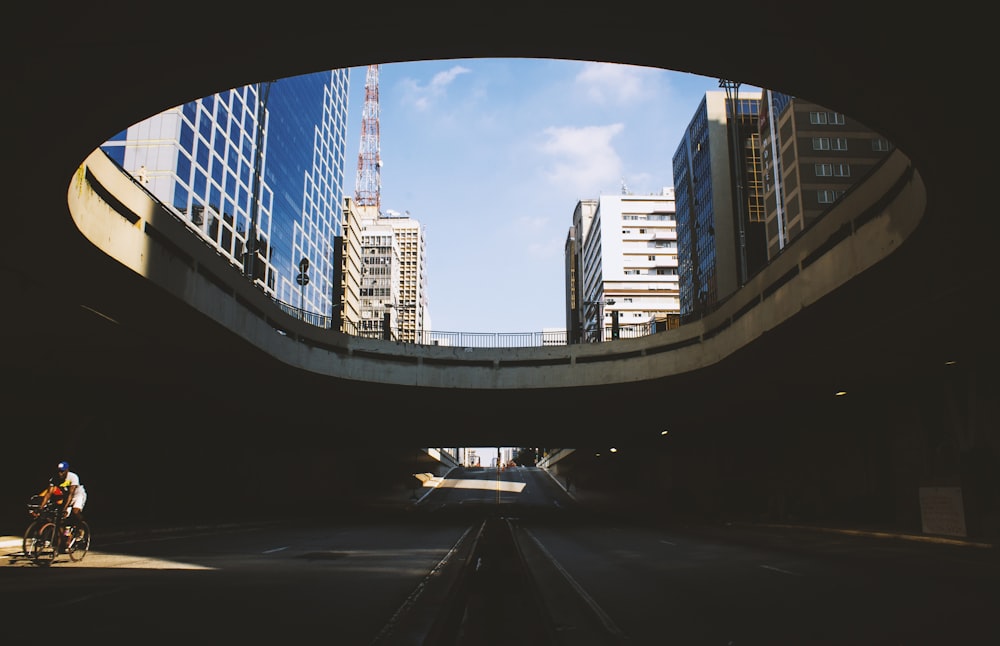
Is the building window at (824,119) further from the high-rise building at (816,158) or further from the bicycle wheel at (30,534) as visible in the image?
the bicycle wheel at (30,534)

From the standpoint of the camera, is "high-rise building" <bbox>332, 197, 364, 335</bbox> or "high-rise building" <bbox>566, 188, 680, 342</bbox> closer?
"high-rise building" <bbox>332, 197, 364, 335</bbox>

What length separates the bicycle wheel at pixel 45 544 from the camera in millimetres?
14078

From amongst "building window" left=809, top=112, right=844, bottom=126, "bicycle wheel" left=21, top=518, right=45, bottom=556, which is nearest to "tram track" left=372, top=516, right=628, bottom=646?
"bicycle wheel" left=21, top=518, right=45, bottom=556

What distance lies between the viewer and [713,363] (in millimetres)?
25594

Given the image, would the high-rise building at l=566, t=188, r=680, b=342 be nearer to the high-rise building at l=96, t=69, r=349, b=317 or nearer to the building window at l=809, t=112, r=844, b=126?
the high-rise building at l=96, t=69, r=349, b=317

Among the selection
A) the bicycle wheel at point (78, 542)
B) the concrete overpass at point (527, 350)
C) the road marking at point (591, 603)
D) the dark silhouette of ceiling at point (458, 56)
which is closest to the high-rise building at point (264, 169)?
the concrete overpass at point (527, 350)

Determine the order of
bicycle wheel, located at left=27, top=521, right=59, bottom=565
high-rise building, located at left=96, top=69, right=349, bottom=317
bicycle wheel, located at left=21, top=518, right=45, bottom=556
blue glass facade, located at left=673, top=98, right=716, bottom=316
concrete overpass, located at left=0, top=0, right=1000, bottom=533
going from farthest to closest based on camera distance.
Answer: blue glass facade, located at left=673, top=98, right=716, bottom=316
high-rise building, located at left=96, top=69, right=349, bottom=317
bicycle wheel, located at left=21, top=518, right=45, bottom=556
bicycle wheel, located at left=27, top=521, right=59, bottom=565
concrete overpass, located at left=0, top=0, right=1000, bottom=533

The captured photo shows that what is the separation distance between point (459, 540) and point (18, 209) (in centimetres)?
1516

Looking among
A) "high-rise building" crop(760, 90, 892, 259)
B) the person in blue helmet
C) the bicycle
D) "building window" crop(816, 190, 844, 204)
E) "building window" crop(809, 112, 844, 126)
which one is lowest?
the bicycle

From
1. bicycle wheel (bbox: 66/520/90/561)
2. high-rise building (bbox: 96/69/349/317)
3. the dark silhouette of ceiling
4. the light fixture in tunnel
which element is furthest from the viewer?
high-rise building (bbox: 96/69/349/317)

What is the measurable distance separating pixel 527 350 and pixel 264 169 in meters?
79.6

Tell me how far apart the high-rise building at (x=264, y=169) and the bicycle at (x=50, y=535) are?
3816cm

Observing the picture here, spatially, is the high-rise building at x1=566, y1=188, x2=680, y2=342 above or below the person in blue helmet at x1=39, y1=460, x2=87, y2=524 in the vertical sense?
above

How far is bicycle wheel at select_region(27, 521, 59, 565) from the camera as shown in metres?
14.1
